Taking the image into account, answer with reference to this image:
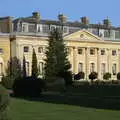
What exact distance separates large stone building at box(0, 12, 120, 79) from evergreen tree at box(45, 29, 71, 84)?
1859cm

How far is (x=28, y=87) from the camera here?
4125cm

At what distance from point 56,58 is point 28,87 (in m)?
31.6

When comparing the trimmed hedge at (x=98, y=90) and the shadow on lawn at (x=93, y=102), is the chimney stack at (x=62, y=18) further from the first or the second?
the shadow on lawn at (x=93, y=102)

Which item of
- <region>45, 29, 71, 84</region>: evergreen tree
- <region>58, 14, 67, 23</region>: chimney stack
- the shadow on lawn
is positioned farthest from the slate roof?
the shadow on lawn

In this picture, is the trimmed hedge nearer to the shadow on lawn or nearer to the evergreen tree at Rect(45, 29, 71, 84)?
the shadow on lawn

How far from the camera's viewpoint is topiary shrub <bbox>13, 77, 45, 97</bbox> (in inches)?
1618

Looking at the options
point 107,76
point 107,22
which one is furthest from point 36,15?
point 107,22

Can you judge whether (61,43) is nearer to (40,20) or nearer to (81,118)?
(40,20)

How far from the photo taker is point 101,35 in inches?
4294

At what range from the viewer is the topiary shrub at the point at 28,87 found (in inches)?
1618

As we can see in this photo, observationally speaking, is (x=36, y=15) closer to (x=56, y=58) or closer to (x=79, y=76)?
(x=79, y=76)

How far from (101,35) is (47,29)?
13.7 m

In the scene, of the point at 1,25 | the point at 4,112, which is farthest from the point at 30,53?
the point at 4,112

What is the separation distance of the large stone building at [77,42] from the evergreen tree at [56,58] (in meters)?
18.6
